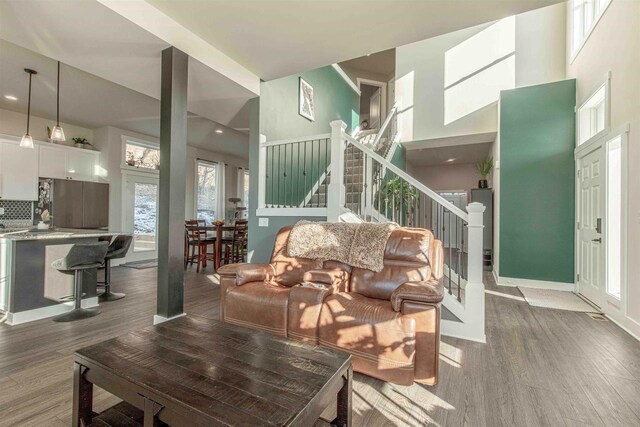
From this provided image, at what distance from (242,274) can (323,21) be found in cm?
262

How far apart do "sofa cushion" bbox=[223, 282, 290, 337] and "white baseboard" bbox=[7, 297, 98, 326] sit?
2.14 m

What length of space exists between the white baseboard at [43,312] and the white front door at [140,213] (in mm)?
3459

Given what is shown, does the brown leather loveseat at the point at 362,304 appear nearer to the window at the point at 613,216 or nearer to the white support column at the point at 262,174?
the white support column at the point at 262,174

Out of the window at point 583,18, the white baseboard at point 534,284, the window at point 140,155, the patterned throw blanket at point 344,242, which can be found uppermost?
the window at point 583,18

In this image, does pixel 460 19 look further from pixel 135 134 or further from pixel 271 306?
pixel 135 134

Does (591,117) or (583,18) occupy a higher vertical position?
(583,18)

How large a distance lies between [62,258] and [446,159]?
8488 millimetres

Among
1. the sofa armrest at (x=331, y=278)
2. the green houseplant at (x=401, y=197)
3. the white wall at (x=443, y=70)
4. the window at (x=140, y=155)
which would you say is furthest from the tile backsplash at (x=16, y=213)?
the white wall at (x=443, y=70)

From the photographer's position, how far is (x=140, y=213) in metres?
7.11

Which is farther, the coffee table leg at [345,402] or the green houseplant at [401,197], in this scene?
the green houseplant at [401,197]

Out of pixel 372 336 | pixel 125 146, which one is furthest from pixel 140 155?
pixel 372 336

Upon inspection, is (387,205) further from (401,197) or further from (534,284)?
(534,284)

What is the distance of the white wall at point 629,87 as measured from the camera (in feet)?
9.59

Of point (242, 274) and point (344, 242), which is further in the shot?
point (344, 242)
